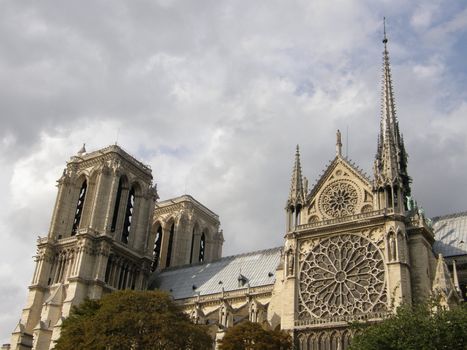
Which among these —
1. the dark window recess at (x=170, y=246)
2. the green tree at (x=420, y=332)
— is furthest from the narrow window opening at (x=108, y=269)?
the green tree at (x=420, y=332)

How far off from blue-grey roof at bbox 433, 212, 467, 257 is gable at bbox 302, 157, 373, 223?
701 centimetres

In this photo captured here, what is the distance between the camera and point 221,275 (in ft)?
213

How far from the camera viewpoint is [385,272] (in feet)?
140

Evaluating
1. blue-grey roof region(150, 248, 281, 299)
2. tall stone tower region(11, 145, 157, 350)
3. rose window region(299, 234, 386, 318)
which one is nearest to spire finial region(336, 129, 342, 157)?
rose window region(299, 234, 386, 318)

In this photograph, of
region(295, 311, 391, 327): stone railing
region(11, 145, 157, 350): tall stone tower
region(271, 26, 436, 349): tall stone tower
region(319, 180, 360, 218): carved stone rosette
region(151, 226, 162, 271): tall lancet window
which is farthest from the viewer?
region(151, 226, 162, 271): tall lancet window

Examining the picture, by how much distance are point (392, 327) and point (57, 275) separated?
1582 inches

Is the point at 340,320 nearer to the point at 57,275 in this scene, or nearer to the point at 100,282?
the point at 100,282

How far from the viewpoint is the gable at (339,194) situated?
47.2 metres

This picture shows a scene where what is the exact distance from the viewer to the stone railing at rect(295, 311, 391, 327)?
40906 millimetres

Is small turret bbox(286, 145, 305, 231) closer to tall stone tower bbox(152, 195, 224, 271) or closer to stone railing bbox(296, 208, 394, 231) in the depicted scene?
stone railing bbox(296, 208, 394, 231)

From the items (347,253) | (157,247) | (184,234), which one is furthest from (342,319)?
(157,247)

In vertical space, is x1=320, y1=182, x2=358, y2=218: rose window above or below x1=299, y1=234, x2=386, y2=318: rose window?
above

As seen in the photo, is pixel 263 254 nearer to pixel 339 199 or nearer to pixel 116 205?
pixel 116 205

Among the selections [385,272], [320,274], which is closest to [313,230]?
[320,274]
